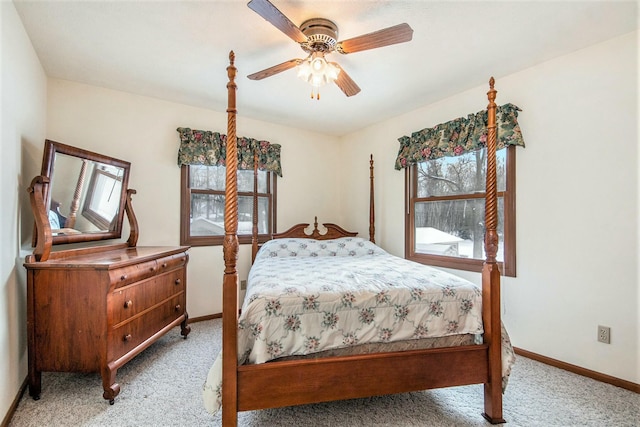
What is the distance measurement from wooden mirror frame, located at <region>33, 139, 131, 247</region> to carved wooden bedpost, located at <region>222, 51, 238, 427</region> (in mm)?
1373

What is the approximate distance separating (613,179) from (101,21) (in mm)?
3652

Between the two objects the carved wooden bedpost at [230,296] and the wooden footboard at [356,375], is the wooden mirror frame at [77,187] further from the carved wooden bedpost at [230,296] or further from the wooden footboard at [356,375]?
the wooden footboard at [356,375]

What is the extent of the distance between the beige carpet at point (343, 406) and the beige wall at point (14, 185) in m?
0.28

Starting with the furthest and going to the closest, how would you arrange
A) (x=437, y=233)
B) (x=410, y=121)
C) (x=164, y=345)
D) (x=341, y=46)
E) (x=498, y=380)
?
(x=410, y=121) < (x=437, y=233) < (x=164, y=345) < (x=341, y=46) < (x=498, y=380)

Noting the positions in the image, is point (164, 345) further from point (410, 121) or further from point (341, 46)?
point (410, 121)

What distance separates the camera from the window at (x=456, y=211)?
2.63m

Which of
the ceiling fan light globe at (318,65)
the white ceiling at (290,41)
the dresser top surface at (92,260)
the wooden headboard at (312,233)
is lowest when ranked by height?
the dresser top surface at (92,260)

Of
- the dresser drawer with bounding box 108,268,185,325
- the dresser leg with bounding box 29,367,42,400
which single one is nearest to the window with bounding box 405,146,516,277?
the dresser drawer with bounding box 108,268,185,325

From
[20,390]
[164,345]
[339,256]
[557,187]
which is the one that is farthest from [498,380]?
[20,390]

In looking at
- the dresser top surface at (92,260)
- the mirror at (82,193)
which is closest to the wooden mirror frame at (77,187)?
the mirror at (82,193)

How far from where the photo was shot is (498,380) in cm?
169

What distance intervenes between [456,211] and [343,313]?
6.70 feet

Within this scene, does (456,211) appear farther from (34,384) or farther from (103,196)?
(34,384)

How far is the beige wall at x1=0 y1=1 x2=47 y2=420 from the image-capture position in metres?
1.68
